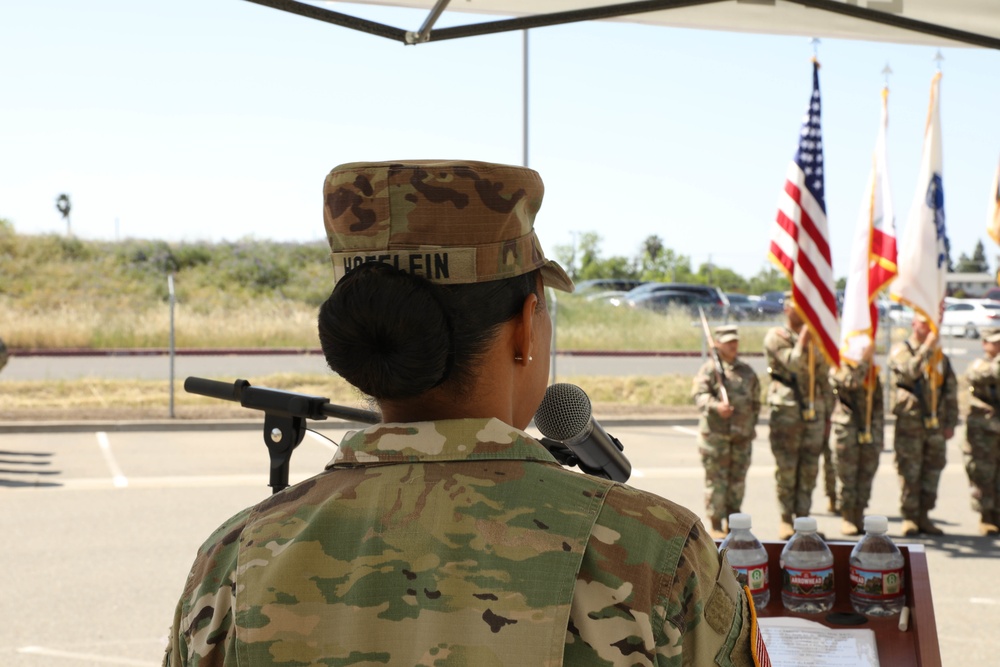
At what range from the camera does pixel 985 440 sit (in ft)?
27.2

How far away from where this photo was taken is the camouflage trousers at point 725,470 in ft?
25.3

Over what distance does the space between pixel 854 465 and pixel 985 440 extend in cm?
116

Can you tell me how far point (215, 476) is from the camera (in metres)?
10.1

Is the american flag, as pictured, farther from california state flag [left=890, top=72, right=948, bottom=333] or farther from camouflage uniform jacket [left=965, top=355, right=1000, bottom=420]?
camouflage uniform jacket [left=965, top=355, right=1000, bottom=420]

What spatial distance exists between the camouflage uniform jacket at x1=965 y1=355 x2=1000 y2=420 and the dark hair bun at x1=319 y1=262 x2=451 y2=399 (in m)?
8.04

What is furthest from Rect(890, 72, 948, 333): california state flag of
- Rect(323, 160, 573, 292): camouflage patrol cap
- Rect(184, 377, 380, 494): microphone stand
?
Rect(323, 160, 573, 292): camouflage patrol cap

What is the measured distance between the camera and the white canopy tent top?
3365mm

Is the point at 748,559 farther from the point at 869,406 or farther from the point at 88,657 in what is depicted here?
the point at 869,406

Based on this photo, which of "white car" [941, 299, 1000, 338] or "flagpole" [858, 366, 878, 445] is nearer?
"flagpole" [858, 366, 878, 445]

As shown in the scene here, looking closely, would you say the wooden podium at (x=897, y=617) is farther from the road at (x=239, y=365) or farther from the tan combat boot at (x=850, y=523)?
the road at (x=239, y=365)

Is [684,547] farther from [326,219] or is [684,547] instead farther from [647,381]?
→ [647,381]

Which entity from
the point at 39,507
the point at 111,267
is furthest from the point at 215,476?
the point at 111,267

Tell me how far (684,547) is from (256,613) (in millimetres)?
539

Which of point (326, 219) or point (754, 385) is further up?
point (326, 219)
